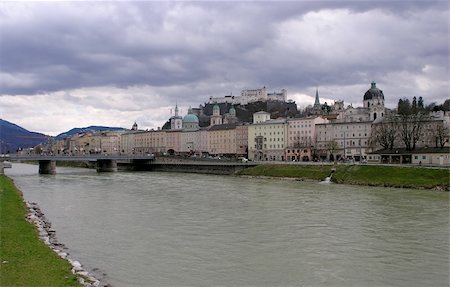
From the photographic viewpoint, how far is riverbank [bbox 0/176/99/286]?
1495cm

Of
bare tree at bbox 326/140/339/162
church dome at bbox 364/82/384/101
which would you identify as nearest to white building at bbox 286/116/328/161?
bare tree at bbox 326/140/339/162

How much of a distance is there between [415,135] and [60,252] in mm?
74370

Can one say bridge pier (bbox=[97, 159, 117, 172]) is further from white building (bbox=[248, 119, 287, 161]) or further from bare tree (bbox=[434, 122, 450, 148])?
bare tree (bbox=[434, 122, 450, 148])

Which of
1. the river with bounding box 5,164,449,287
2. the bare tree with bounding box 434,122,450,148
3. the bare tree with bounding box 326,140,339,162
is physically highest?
the bare tree with bounding box 434,122,450,148

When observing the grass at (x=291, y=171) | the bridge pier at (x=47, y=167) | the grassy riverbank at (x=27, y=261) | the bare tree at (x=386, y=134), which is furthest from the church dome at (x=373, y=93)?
the grassy riverbank at (x=27, y=261)

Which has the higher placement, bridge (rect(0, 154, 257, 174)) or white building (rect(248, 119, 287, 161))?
white building (rect(248, 119, 287, 161))

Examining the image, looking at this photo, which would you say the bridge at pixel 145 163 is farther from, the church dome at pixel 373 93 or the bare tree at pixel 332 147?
the church dome at pixel 373 93

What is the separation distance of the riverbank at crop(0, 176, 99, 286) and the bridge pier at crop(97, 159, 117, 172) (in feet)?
253

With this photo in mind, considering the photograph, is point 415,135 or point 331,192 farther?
point 415,135

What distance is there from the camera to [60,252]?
65.1 feet

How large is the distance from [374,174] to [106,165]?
6027 centimetres

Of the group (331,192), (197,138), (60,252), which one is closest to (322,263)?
(60,252)

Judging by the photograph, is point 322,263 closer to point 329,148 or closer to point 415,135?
point 415,135

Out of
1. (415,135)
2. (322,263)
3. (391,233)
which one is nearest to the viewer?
(322,263)
